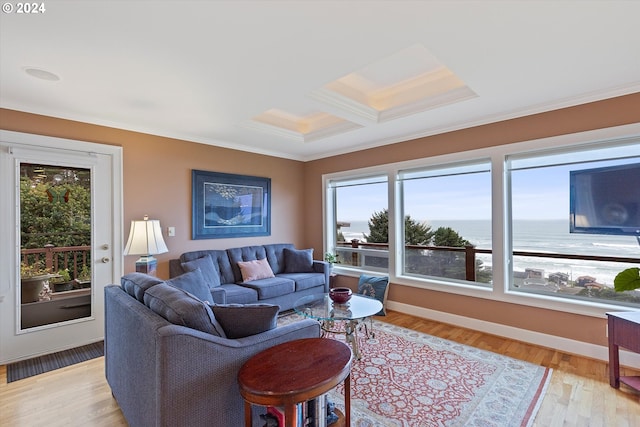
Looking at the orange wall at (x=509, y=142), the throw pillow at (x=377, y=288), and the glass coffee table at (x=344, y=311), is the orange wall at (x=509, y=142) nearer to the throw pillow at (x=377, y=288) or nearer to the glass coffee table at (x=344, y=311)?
the throw pillow at (x=377, y=288)

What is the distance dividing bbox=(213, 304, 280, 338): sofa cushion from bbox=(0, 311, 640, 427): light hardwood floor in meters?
1.11

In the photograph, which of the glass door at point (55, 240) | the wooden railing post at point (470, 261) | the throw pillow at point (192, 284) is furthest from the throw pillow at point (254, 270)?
the wooden railing post at point (470, 261)

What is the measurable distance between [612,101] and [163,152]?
4.85m

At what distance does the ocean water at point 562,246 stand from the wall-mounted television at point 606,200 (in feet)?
0.29

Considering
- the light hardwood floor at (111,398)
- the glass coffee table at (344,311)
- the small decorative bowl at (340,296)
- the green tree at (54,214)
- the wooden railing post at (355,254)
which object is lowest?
the light hardwood floor at (111,398)

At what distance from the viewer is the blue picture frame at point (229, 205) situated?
13.7 ft

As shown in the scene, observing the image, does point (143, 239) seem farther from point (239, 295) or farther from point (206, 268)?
point (239, 295)

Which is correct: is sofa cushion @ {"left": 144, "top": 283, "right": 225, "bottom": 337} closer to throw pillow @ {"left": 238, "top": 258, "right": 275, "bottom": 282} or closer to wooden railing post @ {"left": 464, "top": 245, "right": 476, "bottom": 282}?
throw pillow @ {"left": 238, "top": 258, "right": 275, "bottom": 282}

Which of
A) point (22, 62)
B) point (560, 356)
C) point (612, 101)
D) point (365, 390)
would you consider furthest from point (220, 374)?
point (612, 101)

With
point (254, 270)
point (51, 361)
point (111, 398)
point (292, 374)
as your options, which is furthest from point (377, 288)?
point (51, 361)

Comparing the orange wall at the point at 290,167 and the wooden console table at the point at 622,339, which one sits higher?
the orange wall at the point at 290,167

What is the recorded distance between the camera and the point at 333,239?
5328 mm

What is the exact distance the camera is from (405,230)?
4.38m

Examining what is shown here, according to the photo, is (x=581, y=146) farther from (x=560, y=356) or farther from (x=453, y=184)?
(x=560, y=356)
